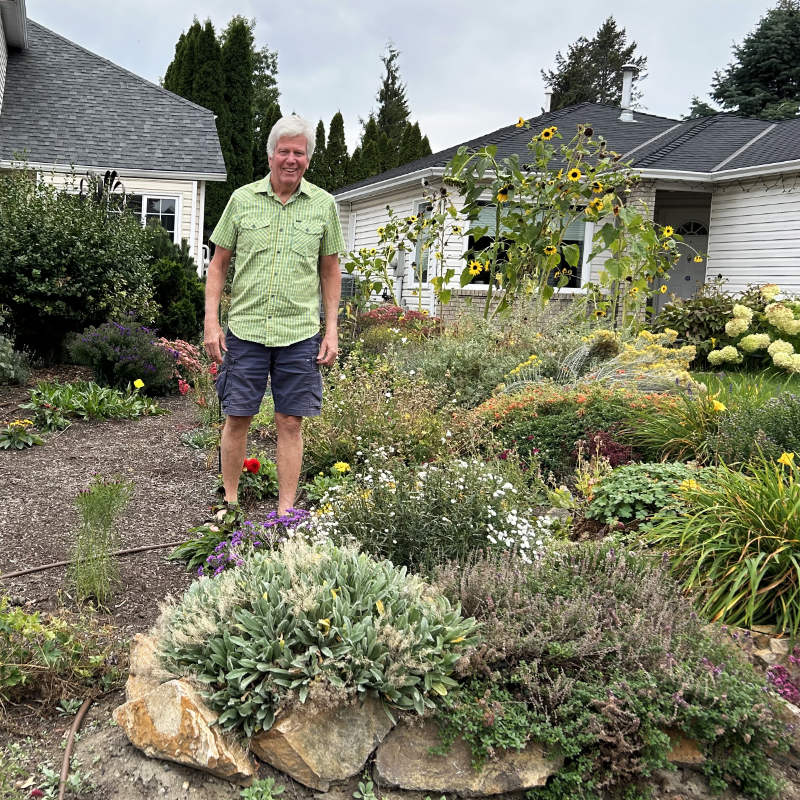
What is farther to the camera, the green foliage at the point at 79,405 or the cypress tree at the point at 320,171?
the cypress tree at the point at 320,171

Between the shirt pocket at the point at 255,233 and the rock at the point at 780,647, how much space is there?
→ 259cm

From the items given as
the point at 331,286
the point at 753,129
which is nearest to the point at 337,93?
the point at 753,129

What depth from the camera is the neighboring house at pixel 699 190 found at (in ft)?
39.3

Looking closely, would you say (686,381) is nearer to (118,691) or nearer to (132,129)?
(118,691)

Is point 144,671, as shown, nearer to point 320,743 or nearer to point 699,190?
point 320,743

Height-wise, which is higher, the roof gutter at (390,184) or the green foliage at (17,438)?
the roof gutter at (390,184)

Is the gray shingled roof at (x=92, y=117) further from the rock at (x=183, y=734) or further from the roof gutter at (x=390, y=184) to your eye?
the rock at (x=183, y=734)

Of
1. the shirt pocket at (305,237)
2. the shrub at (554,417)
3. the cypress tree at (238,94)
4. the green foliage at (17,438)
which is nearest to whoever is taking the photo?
the shirt pocket at (305,237)

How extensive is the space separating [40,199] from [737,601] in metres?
7.83

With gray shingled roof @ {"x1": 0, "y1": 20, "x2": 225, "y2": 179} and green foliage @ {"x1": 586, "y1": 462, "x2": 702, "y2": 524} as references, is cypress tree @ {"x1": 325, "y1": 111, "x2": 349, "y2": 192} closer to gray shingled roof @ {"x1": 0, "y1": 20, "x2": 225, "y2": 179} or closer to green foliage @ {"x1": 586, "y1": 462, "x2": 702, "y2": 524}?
gray shingled roof @ {"x1": 0, "y1": 20, "x2": 225, "y2": 179}

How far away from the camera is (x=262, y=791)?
82.4 inches

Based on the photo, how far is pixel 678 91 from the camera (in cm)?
3195

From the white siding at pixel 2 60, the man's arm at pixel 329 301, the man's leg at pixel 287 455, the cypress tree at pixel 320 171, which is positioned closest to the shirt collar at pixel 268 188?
the man's arm at pixel 329 301

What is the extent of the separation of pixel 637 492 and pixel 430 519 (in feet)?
3.70
